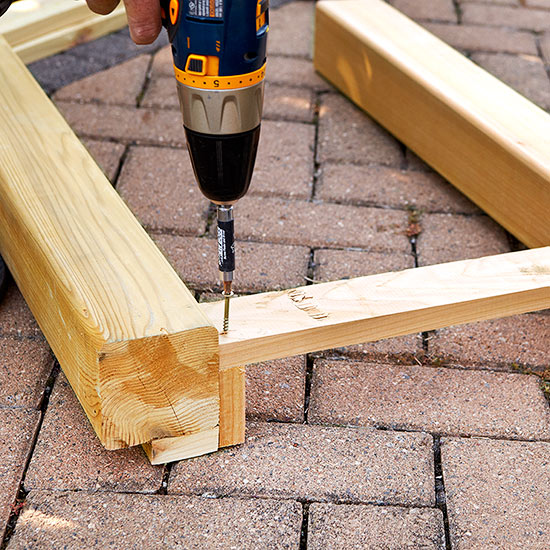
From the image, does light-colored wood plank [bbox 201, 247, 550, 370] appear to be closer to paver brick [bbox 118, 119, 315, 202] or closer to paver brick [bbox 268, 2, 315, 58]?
paver brick [bbox 118, 119, 315, 202]

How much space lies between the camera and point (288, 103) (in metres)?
2.85

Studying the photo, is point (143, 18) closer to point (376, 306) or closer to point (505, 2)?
point (376, 306)

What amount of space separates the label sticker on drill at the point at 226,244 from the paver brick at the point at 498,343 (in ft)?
2.14

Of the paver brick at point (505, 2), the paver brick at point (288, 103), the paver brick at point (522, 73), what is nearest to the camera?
the paver brick at point (288, 103)

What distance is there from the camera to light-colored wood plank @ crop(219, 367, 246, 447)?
1452mm

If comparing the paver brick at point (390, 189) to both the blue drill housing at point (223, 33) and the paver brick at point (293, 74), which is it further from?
the blue drill housing at point (223, 33)

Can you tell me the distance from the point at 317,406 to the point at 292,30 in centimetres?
217

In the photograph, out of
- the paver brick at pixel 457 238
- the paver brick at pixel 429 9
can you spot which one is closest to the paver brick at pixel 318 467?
the paver brick at pixel 457 238

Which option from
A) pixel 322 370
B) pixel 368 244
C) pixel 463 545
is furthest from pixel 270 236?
pixel 463 545

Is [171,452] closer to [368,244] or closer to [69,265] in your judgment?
[69,265]

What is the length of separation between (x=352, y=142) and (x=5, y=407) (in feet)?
4.82

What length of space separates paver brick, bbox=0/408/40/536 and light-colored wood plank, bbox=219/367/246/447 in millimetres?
378

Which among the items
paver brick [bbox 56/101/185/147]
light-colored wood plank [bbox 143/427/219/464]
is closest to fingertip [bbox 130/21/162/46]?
light-colored wood plank [bbox 143/427/219/464]

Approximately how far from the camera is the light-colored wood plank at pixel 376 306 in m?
1.44
